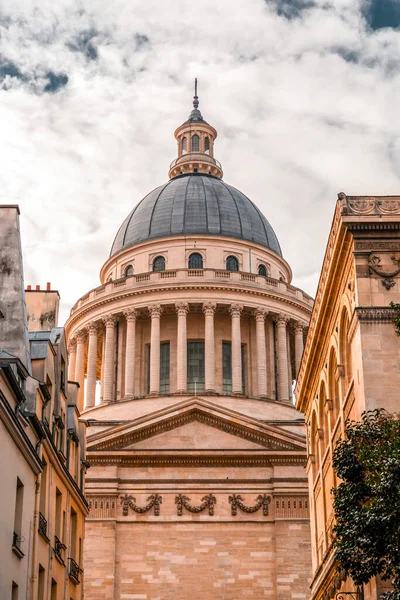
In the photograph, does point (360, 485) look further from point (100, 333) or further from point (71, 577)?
point (100, 333)

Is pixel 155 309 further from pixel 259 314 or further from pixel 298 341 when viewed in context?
pixel 298 341

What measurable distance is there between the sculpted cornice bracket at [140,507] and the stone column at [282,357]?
16955 mm

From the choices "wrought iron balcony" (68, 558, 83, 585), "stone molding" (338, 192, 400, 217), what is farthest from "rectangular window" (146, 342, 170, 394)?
"stone molding" (338, 192, 400, 217)

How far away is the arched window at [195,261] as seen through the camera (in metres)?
71.1

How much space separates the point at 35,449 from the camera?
26281mm

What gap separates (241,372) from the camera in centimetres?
6688

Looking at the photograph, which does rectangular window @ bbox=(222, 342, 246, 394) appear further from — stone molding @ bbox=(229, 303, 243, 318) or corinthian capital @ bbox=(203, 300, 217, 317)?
corinthian capital @ bbox=(203, 300, 217, 317)

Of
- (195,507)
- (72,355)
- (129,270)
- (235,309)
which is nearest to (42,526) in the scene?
(195,507)

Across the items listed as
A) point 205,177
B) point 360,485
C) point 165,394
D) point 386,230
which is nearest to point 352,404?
point 386,230

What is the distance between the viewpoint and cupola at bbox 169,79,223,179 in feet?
265

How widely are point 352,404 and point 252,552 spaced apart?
81.2 ft

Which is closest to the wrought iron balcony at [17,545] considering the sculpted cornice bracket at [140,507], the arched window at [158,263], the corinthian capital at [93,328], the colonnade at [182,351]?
the sculpted cornice bracket at [140,507]

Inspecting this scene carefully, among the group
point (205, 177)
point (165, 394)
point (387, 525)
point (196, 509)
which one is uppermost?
point (205, 177)

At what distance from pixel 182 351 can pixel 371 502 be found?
1818 inches
